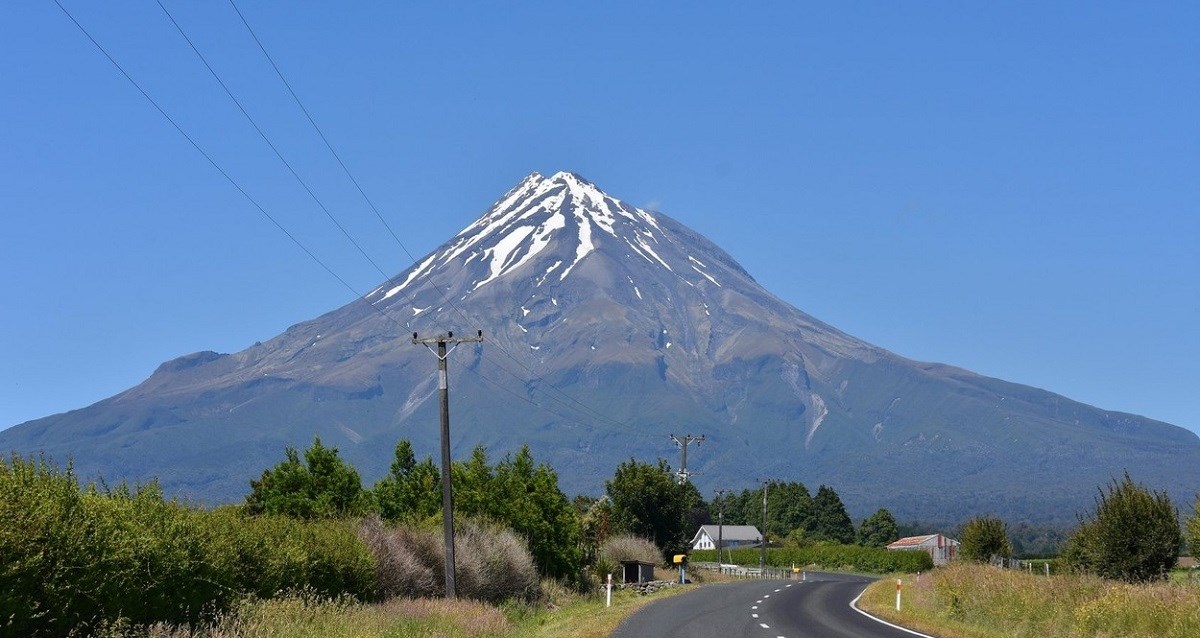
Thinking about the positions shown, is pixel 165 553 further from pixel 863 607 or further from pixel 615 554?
pixel 615 554

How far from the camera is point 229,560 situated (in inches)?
978

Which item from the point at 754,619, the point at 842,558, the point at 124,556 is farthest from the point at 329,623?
the point at 842,558

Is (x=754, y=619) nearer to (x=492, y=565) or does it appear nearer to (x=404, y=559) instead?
(x=404, y=559)

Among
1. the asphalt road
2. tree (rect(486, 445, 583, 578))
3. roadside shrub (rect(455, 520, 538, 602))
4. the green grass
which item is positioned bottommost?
the asphalt road

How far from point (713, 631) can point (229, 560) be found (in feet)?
42.0

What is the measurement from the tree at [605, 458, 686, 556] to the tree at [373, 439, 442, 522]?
107 ft

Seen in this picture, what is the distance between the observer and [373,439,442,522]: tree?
51.5 m

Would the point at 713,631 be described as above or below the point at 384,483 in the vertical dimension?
below

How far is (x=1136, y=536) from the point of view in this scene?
41.8 m

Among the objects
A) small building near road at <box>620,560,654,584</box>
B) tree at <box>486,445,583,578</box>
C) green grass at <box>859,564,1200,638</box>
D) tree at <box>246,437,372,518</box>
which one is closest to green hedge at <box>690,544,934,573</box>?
small building near road at <box>620,560,654,584</box>

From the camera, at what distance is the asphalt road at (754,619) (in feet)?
107

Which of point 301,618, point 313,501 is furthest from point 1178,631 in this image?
point 313,501

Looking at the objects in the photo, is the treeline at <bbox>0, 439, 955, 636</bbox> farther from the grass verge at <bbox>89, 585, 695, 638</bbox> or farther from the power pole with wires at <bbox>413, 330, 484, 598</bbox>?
the power pole with wires at <bbox>413, 330, 484, 598</bbox>

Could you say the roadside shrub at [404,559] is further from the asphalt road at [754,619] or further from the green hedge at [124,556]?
the asphalt road at [754,619]
